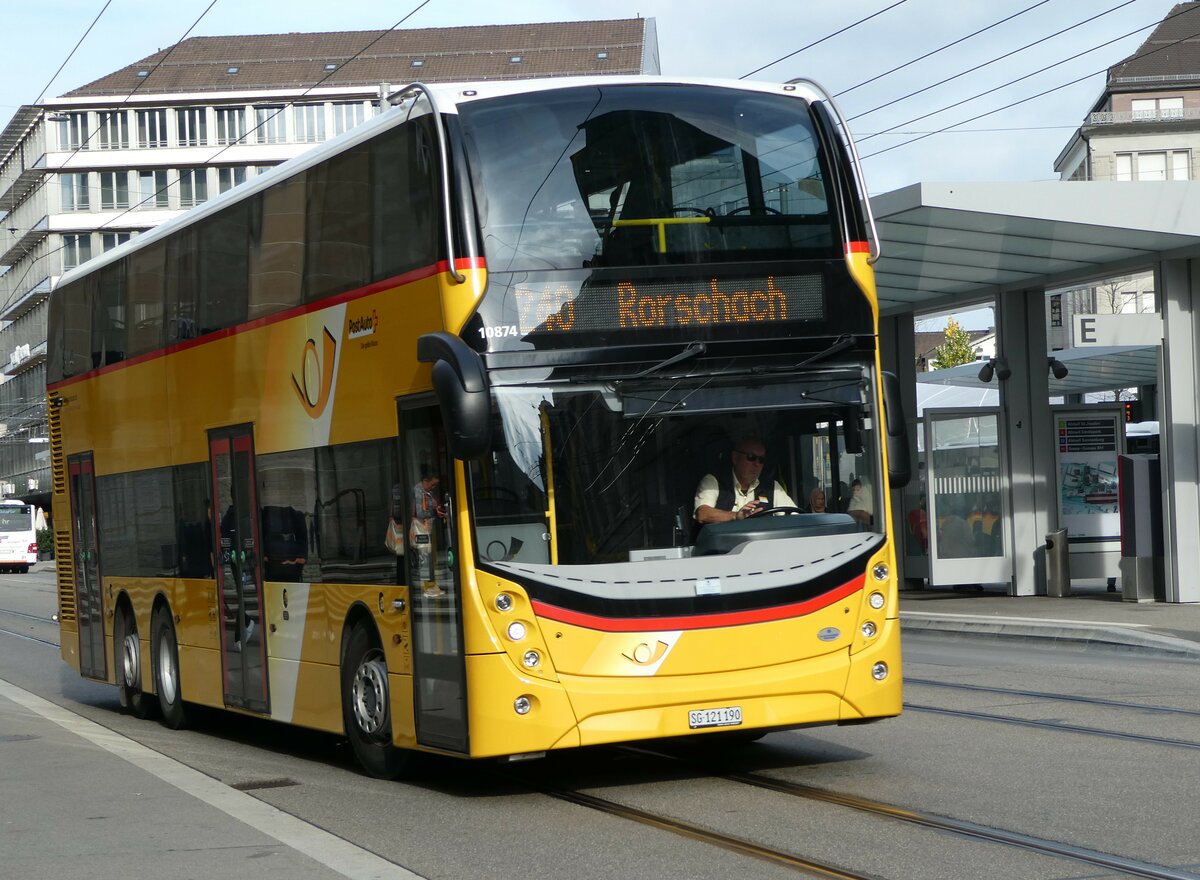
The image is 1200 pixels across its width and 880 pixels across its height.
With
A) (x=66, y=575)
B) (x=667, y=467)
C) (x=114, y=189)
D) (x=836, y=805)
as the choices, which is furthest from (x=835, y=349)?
(x=114, y=189)

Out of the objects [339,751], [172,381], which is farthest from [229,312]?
[339,751]

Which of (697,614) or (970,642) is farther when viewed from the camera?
(970,642)

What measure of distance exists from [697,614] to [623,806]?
1045 millimetres

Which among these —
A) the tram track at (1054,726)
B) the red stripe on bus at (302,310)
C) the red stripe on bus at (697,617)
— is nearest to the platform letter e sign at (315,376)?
the red stripe on bus at (302,310)

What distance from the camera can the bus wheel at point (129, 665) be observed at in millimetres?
15812

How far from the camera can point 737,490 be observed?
374 inches

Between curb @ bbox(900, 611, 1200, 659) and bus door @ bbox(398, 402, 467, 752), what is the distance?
Answer: 30.0 feet

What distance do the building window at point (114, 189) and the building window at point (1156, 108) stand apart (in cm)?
5212

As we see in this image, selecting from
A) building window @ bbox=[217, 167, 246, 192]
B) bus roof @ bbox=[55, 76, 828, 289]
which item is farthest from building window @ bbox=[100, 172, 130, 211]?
bus roof @ bbox=[55, 76, 828, 289]

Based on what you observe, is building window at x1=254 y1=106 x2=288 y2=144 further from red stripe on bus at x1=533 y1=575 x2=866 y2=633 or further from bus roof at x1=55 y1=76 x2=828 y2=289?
red stripe on bus at x1=533 y1=575 x2=866 y2=633

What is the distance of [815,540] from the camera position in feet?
31.4

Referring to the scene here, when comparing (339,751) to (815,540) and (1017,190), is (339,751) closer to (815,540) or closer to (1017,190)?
(815,540)

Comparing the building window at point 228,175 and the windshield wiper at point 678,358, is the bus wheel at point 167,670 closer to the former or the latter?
the windshield wiper at point 678,358

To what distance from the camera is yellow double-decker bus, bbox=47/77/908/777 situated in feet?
30.0
